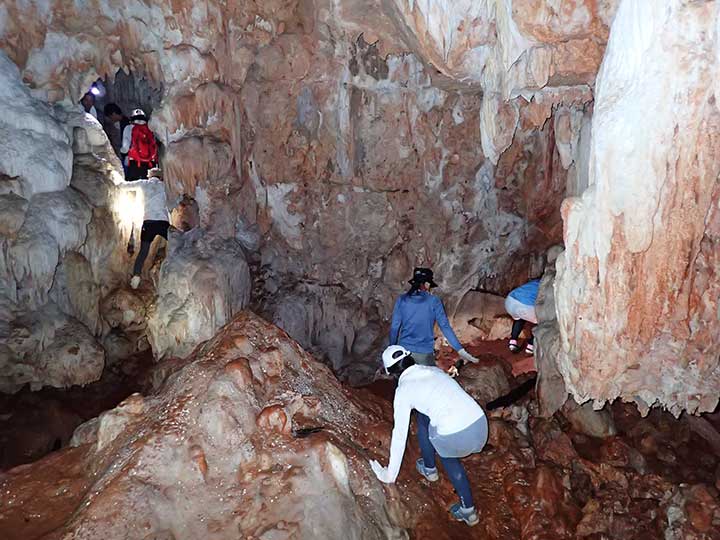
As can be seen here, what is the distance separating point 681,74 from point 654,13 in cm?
39

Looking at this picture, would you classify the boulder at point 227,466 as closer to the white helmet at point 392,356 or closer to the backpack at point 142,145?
the white helmet at point 392,356

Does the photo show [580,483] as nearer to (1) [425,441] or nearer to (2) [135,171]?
(1) [425,441]

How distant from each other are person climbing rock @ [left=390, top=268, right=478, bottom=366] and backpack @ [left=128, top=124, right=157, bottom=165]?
18.4ft

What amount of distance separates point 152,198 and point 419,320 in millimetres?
5413

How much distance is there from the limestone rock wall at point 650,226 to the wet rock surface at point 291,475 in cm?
79

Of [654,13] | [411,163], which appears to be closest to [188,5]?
[411,163]

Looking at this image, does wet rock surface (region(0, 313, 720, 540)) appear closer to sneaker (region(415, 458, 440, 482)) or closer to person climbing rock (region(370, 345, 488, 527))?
sneaker (region(415, 458, 440, 482))

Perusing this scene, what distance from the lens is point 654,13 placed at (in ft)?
10.7

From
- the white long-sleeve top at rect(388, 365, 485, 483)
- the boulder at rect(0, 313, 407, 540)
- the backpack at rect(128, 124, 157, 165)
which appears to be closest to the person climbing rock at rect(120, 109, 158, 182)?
the backpack at rect(128, 124, 157, 165)

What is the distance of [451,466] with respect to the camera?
138 inches

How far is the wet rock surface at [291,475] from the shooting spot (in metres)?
3.10

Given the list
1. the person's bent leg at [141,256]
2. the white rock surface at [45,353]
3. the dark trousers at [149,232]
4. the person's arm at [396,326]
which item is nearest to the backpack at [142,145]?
the dark trousers at [149,232]

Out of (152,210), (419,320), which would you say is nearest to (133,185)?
(152,210)

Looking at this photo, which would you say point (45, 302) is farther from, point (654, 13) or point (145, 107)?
point (654, 13)
